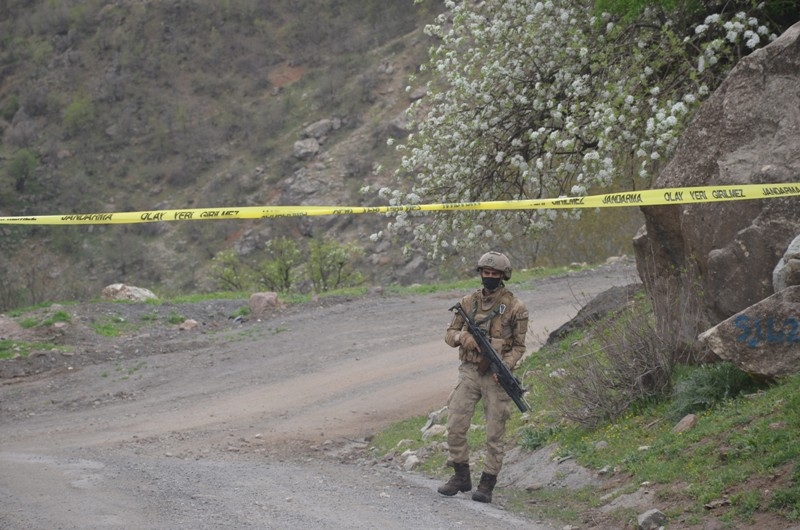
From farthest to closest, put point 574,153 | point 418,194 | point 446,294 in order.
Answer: point 446,294 < point 418,194 < point 574,153

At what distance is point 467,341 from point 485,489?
114 centimetres

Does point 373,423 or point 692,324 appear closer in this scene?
point 692,324

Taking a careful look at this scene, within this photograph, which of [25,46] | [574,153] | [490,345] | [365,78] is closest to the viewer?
[490,345]

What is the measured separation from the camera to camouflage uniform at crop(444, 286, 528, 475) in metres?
8.62

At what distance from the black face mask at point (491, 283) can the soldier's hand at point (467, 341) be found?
0.40 m

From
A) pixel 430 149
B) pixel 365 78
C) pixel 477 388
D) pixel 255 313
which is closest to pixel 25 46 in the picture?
pixel 365 78

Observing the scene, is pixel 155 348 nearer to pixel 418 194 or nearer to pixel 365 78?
pixel 418 194

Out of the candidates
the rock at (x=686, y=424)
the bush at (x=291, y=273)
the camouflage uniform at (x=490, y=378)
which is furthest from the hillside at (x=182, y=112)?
the rock at (x=686, y=424)

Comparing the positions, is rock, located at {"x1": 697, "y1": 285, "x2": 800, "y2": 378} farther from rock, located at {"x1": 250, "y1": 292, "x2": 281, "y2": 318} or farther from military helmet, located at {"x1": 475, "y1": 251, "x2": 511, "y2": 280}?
rock, located at {"x1": 250, "y1": 292, "x2": 281, "y2": 318}

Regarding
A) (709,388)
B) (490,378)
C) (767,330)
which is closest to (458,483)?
(490,378)

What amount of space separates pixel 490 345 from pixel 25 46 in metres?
57.8

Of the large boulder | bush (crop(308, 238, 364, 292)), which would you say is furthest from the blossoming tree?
bush (crop(308, 238, 364, 292))

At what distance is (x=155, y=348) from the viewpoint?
16.8m

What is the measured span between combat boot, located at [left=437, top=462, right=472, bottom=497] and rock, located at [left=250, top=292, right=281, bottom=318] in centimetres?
1076
